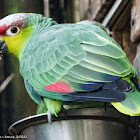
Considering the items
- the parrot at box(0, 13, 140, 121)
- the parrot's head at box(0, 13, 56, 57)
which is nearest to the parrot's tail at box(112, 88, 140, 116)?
the parrot at box(0, 13, 140, 121)

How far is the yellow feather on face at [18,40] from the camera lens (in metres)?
1.23

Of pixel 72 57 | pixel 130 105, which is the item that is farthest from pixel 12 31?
pixel 130 105

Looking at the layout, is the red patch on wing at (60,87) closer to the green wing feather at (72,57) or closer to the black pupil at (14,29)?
the green wing feather at (72,57)

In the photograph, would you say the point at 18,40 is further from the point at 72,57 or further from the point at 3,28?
the point at 72,57

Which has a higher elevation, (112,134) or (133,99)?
(133,99)

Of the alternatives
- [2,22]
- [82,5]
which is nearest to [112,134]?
[2,22]

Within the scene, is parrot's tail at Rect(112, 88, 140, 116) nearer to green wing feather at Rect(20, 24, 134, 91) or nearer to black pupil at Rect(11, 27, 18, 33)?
green wing feather at Rect(20, 24, 134, 91)

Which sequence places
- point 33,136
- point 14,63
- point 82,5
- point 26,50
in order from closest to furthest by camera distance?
point 33,136 < point 26,50 < point 14,63 < point 82,5

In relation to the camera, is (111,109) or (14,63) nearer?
A: (111,109)

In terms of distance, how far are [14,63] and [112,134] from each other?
0.65 m

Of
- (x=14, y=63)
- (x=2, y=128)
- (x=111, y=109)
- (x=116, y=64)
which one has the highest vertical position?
(x=116, y=64)

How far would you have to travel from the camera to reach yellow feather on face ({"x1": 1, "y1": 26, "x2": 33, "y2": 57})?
1232 millimetres

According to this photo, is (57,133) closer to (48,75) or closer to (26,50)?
(48,75)

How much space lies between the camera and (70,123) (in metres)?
0.96
